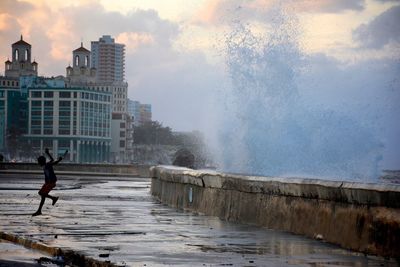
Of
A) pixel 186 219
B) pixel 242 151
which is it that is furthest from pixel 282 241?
pixel 242 151

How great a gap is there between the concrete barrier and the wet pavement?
0.80 ft

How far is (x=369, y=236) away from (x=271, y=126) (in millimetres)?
36270

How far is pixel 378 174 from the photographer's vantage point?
136 ft

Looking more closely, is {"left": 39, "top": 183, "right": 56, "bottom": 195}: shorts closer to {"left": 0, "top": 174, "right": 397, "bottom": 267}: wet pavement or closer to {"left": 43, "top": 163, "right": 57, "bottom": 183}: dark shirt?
{"left": 43, "top": 163, "right": 57, "bottom": 183}: dark shirt

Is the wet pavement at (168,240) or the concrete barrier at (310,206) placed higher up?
the concrete barrier at (310,206)

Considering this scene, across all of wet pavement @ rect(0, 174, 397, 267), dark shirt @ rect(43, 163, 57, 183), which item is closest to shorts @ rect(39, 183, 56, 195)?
dark shirt @ rect(43, 163, 57, 183)

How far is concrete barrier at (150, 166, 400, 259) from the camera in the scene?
11766mm

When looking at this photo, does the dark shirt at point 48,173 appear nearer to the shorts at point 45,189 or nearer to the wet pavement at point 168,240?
the shorts at point 45,189

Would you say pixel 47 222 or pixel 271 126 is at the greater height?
pixel 271 126

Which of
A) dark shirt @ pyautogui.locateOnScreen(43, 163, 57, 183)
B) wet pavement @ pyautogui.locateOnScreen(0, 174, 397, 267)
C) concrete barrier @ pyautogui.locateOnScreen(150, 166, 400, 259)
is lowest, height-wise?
wet pavement @ pyautogui.locateOnScreen(0, 174, 397, 267)

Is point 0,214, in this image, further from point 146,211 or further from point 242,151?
point 242,151

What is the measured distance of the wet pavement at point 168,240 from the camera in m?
11.1

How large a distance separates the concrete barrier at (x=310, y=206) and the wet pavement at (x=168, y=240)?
9.6 inches

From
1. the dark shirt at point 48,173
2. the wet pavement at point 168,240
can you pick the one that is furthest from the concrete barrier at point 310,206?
the dark shirt at point 48,173
